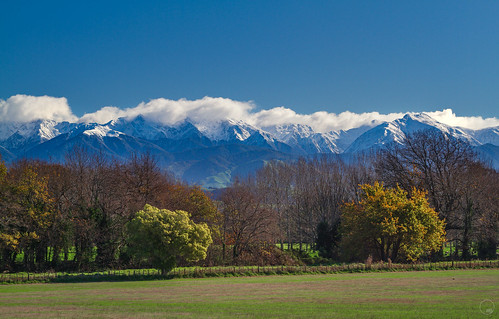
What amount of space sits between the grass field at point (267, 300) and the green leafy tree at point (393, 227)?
17.4 meters

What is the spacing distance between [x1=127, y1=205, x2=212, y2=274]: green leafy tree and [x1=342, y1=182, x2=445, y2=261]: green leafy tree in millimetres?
21426

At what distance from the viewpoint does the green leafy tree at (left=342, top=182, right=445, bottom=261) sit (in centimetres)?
4828

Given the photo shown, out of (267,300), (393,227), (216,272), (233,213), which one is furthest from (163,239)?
(393,227)

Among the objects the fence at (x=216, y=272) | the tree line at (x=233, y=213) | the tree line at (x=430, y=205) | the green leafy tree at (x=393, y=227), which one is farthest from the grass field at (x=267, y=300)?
the tree line at (x=430, y=205)

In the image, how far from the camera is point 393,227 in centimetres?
4725

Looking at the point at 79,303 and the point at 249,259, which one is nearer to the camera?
the point at 79,303

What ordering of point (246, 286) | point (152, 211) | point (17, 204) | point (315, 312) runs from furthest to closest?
point (17, 204)
point (152, 211)
point (246, 286)
point (315, 312)

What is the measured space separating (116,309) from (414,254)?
132 feet

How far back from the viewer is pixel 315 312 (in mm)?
20172

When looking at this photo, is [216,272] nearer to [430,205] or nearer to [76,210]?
[76,210]

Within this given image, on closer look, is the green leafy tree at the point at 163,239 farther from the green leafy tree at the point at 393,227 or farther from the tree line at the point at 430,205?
the green leafy tree at the point at 393,227

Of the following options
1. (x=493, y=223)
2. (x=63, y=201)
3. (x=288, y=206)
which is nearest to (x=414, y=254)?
(x=493, y=223)

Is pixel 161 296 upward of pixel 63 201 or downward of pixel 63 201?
downward

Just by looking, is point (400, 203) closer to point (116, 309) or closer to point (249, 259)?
point (249, 259)
